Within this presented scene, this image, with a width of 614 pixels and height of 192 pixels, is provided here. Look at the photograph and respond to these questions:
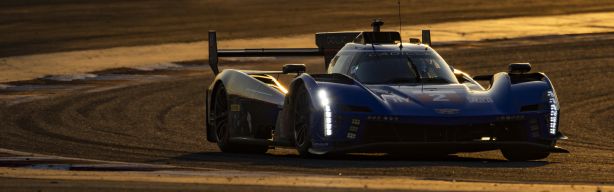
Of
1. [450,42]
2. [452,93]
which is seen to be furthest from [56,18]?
[452,93]

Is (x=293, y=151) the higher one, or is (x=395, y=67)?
(x=395, y=67)

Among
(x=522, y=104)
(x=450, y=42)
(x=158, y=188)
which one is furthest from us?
(x=450, y=42)

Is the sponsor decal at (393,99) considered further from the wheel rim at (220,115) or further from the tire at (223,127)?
the wheel rim at (220,115)

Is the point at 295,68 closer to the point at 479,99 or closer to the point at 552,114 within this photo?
the point at 479,99

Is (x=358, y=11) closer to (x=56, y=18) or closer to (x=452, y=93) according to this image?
(x=56, y=18)

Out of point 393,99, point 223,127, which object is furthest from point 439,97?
point 223,127

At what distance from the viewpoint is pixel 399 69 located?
1636 cm

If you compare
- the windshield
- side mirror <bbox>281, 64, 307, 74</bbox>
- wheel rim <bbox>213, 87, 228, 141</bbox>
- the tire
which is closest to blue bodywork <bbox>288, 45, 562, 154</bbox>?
the windshield

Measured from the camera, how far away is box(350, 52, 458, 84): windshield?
1619 centimetres

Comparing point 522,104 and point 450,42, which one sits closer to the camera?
point 522,104

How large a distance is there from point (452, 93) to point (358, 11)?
1108 inches

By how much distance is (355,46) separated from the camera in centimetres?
1708

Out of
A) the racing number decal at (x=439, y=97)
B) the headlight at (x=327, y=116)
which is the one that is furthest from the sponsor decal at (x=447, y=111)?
the headlight at (x=327, y=116)

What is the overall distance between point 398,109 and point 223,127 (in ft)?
11.8
